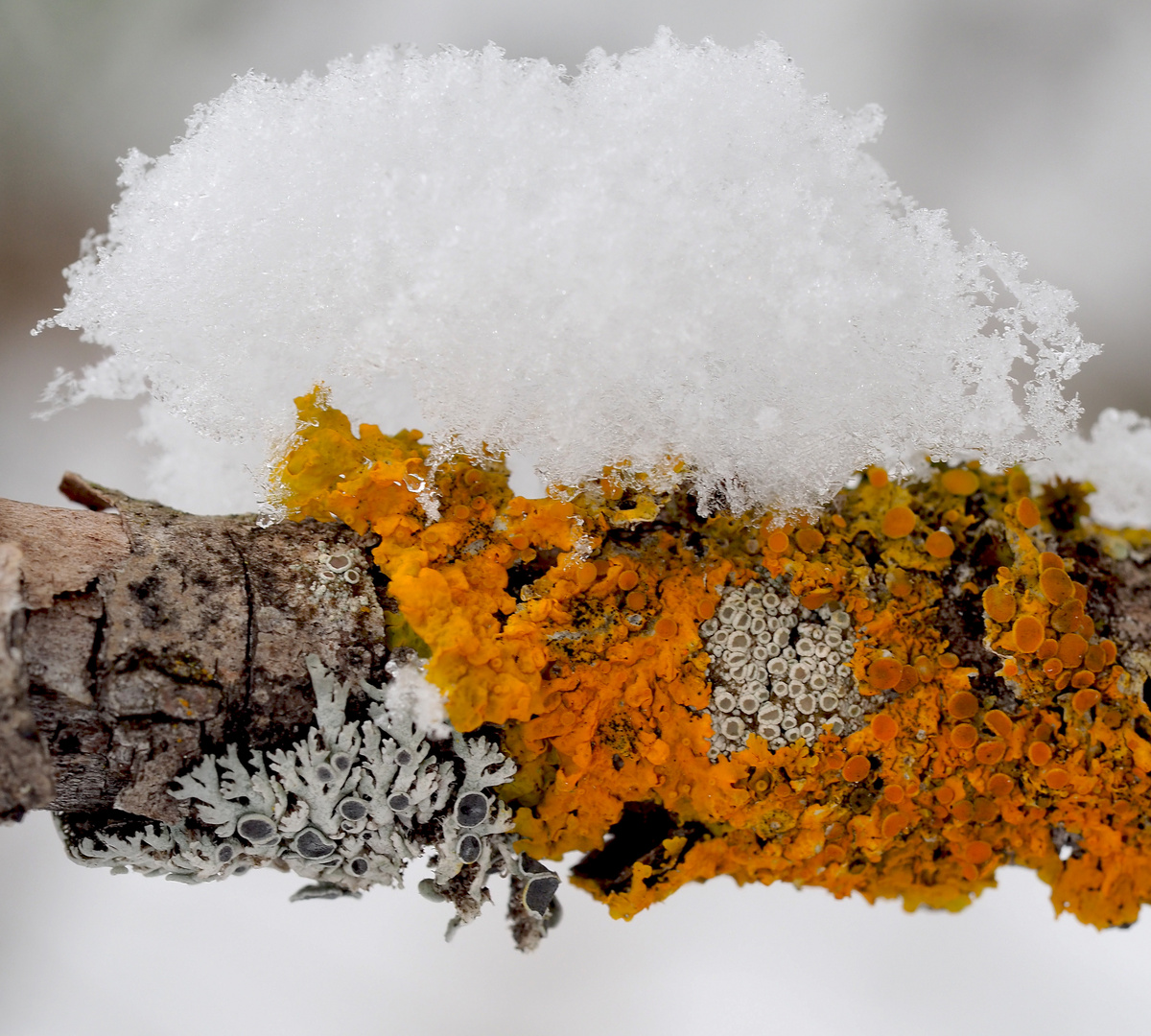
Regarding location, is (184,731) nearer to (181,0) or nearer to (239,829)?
(239,829)

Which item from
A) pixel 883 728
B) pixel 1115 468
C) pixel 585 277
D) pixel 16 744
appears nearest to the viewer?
pixel 16 744

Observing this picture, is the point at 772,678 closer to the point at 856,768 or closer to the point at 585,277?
the point at 856,768

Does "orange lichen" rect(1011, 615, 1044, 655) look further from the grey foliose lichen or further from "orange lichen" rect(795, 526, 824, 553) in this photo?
the grey foliose lichen

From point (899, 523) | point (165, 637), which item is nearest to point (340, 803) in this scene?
point (165, 637)

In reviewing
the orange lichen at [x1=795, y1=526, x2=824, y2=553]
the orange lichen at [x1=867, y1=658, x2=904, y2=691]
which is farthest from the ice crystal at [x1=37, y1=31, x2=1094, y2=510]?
the orange lichen at [x1=867, y1=658, x2=904, y2=691]

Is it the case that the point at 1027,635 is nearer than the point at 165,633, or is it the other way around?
the point at 165,633

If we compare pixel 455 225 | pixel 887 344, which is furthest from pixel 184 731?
pixel 887 344

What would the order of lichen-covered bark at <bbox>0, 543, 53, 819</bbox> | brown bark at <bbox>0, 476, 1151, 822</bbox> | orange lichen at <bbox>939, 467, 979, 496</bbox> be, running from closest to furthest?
lichen-covered bark at <bbox>0, 543, 53, 819</bbox>, brown bark at <bbox>0, 476, 1151, 822</bbox>, orange lichen at <bbox>939, 467, 979, 496</bbox>

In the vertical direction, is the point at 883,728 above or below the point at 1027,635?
below
